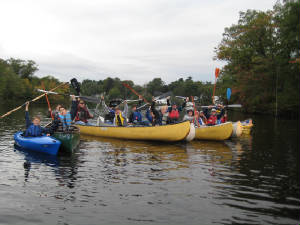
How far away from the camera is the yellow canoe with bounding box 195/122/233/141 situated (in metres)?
15.5

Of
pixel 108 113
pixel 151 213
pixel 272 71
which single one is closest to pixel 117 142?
pixel 108 113

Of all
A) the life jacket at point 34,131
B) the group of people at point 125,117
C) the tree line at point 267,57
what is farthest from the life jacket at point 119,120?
the tree line at point 267,57

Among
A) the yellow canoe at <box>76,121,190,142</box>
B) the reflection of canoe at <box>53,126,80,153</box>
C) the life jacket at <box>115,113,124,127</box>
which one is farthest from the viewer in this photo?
the life jacket at <box>115,113,124,127</box>

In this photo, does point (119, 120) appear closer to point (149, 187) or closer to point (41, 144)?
point (41, 144)

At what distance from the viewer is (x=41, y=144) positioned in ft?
35.8

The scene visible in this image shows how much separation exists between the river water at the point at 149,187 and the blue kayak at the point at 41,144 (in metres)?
0.30

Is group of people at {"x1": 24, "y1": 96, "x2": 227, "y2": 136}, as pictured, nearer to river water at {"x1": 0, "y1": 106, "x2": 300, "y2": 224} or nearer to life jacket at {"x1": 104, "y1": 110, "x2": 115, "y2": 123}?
life jacket at {"x1": 104, "y1": 110, "x2": 115, "y2": 123}

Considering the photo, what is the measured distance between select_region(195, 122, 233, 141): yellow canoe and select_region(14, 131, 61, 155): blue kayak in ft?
25.3

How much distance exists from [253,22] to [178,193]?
33621 millimetres

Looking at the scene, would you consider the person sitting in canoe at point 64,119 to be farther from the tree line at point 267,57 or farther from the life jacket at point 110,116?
the tree line at point 267,57

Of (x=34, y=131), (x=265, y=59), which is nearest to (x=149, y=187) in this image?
(x=34, y=131)

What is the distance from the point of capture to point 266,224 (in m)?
5.46

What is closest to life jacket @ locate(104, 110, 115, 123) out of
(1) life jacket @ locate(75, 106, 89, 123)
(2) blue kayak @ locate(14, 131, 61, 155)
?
(1) life jacket @ locate(75, 106, 89, 123)

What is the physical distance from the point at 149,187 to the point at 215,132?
8805mm
